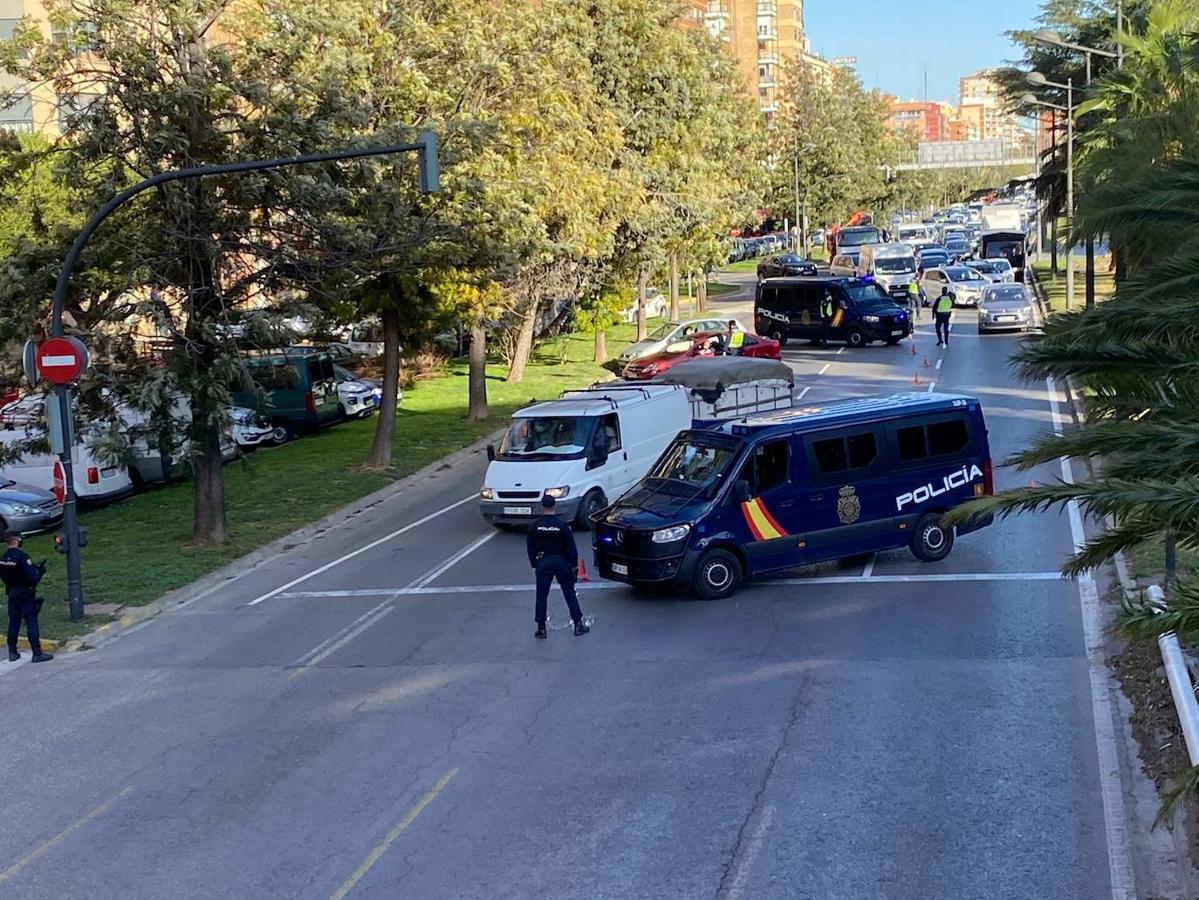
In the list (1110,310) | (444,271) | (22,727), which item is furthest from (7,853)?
(444,271)

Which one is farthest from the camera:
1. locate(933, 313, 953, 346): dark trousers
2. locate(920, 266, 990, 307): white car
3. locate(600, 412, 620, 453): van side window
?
locate(920, 266, 990, 307): white car

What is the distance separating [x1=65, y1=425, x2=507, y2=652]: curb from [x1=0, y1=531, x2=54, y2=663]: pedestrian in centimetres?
55

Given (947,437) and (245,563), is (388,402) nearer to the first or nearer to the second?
(245,563)

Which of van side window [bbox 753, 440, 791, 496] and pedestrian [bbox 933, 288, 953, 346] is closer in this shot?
van side window [bbox 753, 440, 791, 496]

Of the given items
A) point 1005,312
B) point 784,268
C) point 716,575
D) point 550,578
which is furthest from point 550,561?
point 784,268

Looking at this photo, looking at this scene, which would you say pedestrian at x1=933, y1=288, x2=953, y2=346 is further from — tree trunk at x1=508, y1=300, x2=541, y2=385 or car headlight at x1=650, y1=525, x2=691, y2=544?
car headlight at x1=650, y1=525, x2=691, y2=544

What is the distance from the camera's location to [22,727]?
12906 millimetres

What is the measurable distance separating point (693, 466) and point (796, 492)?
1314 millimetres

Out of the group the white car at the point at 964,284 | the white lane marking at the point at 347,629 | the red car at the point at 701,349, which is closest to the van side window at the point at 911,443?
the white lane marking at the point at 347,629

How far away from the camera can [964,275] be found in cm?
5503

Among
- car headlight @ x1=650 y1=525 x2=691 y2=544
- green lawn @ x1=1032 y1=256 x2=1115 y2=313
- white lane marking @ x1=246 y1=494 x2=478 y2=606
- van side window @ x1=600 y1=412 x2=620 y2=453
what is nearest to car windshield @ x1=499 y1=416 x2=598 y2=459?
van side window @ x1=600 y1=412 x2=620 y2=453

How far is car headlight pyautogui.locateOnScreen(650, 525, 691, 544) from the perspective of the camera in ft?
51.6

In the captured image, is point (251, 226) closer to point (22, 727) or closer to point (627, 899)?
point (22, 727)

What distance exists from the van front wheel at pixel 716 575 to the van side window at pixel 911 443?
2757mm
